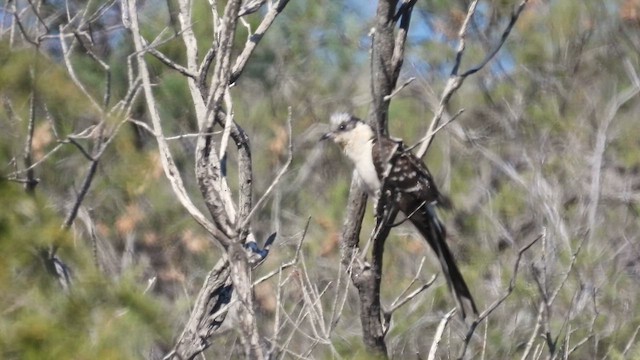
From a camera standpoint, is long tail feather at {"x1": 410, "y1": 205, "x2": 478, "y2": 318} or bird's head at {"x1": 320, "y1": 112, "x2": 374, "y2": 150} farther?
bird's head at {"x1": 320, "y1": 112, "x2": 374, "y2": 150}

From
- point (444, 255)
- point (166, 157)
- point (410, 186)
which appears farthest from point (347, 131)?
point (166, 157)

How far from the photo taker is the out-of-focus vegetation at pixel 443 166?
7051 mm

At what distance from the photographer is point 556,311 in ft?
25.6

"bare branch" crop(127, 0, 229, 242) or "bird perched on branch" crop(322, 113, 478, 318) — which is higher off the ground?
"bare branch" crop(127, 0, 229, 242)

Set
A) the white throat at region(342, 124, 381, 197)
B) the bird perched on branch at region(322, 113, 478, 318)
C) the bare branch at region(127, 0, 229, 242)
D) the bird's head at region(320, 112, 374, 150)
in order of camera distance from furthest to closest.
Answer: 1. the bird's head at region(320, 112, 374, 150)
2. the bird perched on branch at region(322, 113, 478, 318)
3. the white throat at region(342, 124, 381, 197)
4. the bare branch at region(127, 0, 229, 242)

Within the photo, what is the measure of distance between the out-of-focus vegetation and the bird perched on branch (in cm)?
59

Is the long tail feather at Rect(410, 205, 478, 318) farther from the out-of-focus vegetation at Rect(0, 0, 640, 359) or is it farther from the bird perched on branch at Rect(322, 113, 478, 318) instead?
the out-of-focus vegetation at Rect(0, 0, 640, 359)

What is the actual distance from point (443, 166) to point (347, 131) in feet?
10.2

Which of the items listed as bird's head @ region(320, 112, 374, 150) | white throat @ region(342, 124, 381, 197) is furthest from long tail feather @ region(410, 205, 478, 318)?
bird's head @ region(320, 112, 374, 150)

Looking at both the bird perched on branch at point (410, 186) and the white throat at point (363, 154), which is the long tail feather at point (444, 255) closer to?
the bird perched on branch at point (410, 186)

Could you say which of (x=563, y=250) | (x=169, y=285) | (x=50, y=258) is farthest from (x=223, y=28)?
(x=169, y=285)

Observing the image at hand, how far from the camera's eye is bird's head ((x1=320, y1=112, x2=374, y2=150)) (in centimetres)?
571

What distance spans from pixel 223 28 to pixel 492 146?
6.11 metres

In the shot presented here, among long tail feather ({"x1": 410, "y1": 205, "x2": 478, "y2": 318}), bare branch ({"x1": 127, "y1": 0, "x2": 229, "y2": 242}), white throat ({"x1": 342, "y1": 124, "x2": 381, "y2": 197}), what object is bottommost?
long tail feather ({"x1": 410, "y1": 205, "x2": 478, "y2": 318})
